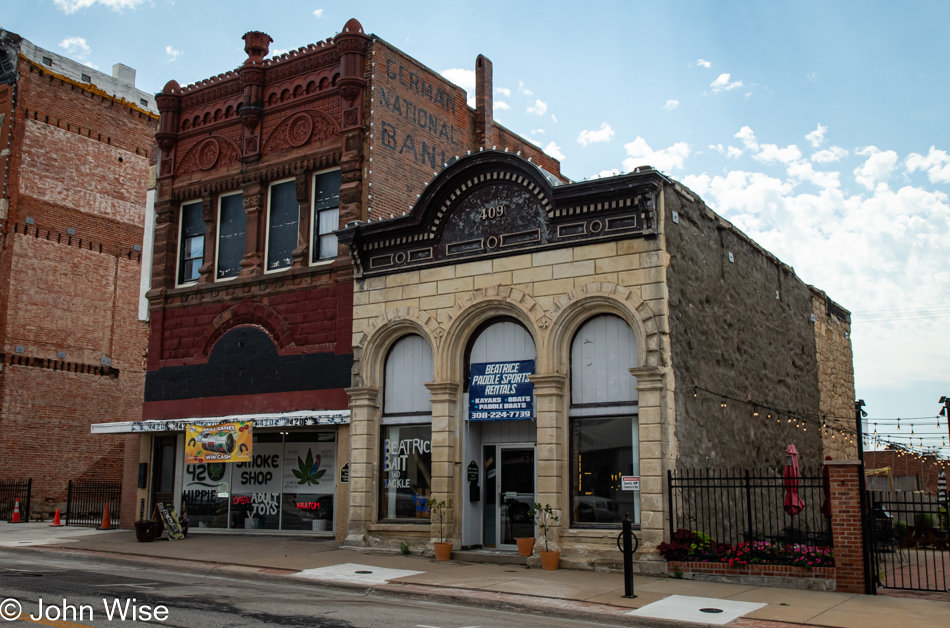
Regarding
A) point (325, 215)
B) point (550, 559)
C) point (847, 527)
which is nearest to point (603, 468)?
point (550, 559)

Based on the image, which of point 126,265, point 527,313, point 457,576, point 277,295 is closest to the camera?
point 457,576

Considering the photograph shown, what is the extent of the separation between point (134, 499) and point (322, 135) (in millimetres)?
11191

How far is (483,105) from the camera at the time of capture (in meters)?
26.0

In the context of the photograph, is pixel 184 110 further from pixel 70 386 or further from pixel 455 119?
pixel 70 386

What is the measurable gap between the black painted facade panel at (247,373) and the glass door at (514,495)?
4500mm

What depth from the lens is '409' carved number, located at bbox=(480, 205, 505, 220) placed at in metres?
18.3

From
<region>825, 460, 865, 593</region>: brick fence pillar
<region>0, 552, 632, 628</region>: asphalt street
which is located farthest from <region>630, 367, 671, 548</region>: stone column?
<region>0, 552, 632, 628</region>: asphalt street

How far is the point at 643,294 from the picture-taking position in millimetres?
16156

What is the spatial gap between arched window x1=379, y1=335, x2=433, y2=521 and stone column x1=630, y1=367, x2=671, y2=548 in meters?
5.01

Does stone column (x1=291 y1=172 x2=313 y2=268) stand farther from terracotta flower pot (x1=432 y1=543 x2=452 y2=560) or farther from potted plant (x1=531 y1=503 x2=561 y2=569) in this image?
potted plant (x1=531 y1=503 x2=561 y2=569)

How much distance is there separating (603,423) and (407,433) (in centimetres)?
474

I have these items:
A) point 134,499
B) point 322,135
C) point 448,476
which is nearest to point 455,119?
point 322,135

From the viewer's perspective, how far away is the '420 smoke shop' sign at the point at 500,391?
17.4 meters

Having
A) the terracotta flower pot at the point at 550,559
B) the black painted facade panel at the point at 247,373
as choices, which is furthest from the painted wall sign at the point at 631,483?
the black painted facade panel at the point at 247,373
